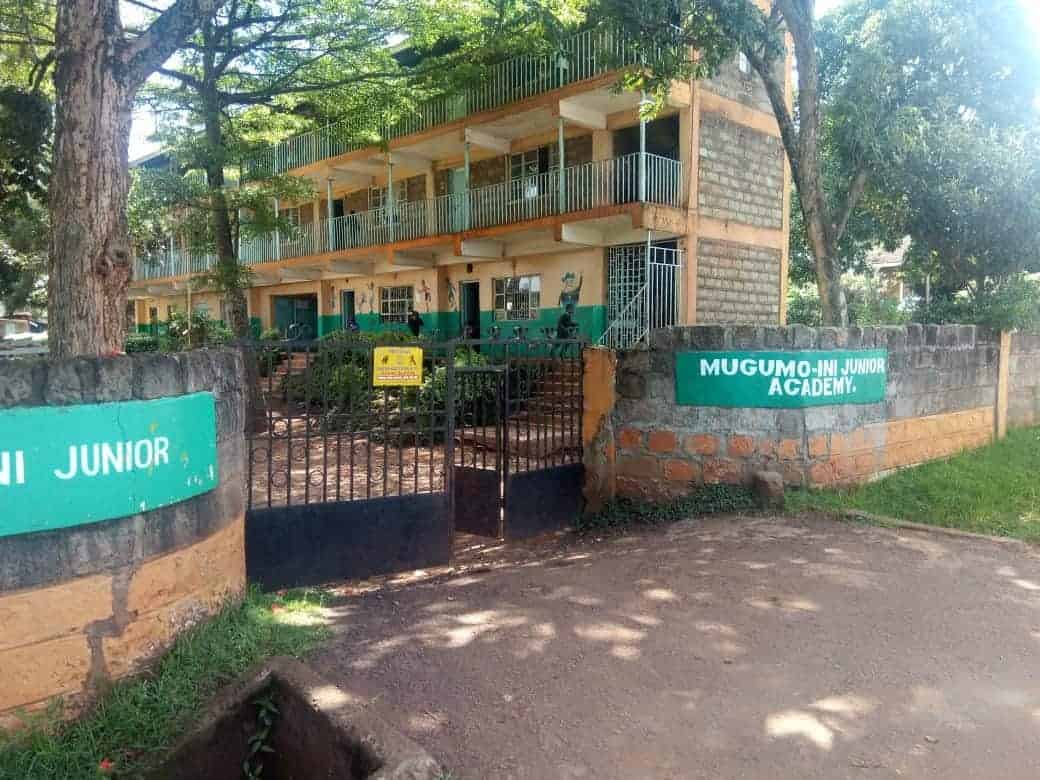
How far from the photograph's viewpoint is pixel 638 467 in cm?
721

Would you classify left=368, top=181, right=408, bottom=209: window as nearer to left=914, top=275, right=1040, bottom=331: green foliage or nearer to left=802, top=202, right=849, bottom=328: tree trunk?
left=802, top=202, right=849, bottom=328: tree trunk

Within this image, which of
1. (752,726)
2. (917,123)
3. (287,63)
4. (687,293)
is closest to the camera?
(752,726)

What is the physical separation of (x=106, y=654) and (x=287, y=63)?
11.1 meters

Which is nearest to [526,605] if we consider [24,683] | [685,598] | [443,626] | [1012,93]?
[443,626]

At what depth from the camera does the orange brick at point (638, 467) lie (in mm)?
7098

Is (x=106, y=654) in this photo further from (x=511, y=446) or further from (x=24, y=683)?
(x=511, y=446)

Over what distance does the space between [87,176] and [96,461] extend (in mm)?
2685

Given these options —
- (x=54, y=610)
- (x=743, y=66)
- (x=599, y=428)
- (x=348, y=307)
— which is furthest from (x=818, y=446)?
(x=348, y=307)

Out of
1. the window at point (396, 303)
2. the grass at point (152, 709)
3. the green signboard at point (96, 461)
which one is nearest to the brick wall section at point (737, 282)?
the window at point (396, 303)

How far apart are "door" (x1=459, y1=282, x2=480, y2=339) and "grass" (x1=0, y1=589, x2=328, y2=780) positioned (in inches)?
567

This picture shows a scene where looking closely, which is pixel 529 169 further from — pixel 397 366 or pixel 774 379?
pixel 397 366

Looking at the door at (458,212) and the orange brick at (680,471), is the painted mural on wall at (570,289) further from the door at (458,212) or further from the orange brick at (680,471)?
the orange brick at (680,471)

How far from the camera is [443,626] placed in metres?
4.21

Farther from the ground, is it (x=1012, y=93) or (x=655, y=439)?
(x=1012, y=93)
